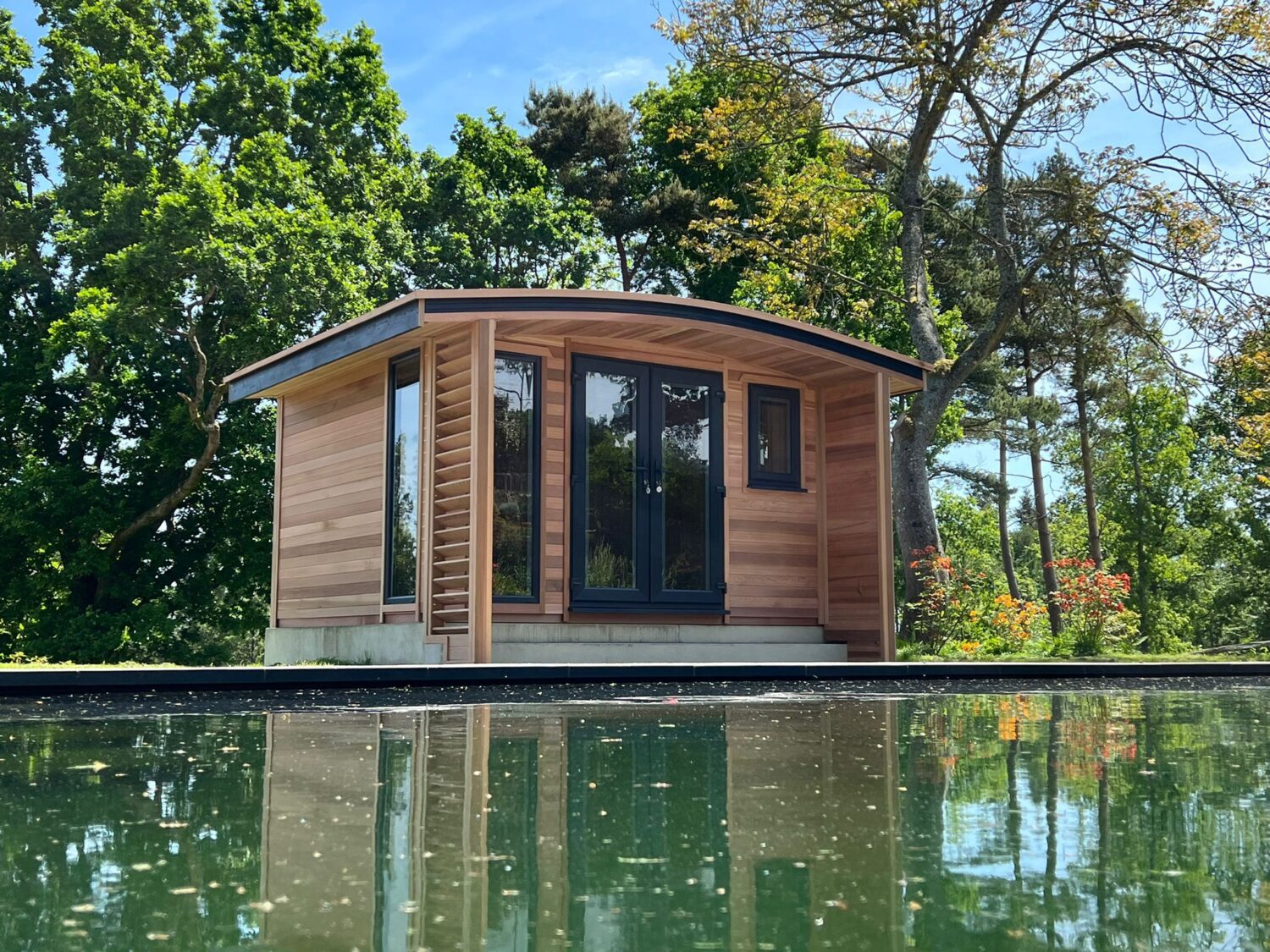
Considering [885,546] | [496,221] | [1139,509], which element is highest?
[496,221]

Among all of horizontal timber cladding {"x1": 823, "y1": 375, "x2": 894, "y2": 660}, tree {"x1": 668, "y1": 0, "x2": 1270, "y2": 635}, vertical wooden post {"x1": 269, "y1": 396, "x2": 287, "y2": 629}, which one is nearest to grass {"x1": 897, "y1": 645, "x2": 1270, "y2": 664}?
horizontal timber cladding {"x1": 823, "y1": 375, "x2": 894, "y2": 660}

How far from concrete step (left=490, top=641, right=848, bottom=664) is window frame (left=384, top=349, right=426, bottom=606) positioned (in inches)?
39.7

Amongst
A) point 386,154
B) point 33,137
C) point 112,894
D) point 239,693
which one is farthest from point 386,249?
point 112,894

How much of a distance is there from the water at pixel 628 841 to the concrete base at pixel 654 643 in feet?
16.6

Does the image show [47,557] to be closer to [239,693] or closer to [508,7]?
[508,7]

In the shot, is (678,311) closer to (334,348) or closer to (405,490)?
(405,490)

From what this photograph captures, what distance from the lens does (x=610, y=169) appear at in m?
26.6

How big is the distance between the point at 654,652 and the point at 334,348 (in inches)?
134

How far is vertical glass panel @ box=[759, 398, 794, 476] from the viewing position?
10.8 m

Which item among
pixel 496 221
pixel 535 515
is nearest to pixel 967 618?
pixel 535 515

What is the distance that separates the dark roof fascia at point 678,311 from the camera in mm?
8547

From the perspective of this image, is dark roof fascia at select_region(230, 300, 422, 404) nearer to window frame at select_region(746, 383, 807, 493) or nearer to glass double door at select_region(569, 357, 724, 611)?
glass double door at select_region(569, 357, 724, 611)

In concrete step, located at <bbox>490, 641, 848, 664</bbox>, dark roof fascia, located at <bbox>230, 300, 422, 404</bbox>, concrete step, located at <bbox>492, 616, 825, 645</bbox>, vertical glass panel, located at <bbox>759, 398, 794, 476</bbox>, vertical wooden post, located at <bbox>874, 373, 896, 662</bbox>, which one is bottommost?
concrete step, located at <bbox>490, 641, 848, 664</bbox>

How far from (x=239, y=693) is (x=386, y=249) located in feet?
57.7
